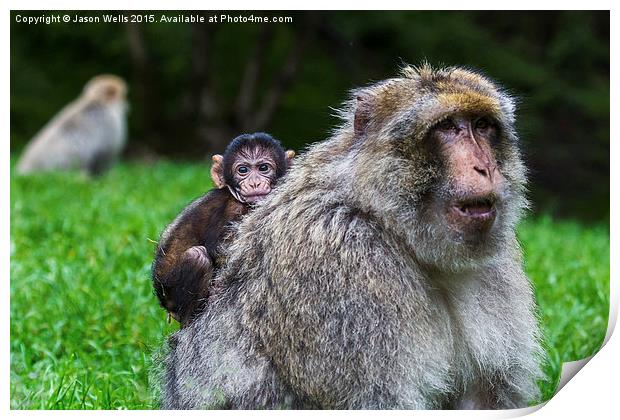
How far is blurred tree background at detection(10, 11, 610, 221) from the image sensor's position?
16.7 feet

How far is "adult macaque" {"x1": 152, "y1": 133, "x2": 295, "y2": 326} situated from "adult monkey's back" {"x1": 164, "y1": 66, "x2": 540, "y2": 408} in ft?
0.41

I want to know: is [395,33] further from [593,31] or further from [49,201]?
[49,201]

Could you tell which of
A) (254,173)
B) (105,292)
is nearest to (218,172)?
(254,173)

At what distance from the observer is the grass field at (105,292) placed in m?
4.24

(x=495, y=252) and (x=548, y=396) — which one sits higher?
(x=495, y=252)

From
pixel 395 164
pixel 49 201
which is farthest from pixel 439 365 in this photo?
pixel 49 201

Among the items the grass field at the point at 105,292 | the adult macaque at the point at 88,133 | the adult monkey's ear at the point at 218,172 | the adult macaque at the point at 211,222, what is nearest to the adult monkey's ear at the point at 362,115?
the adult macaque at the point at 211,222

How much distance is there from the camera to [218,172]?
399 centimetres

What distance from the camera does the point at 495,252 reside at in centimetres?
Result: 329

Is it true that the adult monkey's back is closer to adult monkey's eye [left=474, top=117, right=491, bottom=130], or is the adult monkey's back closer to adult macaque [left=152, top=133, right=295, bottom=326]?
adult monkey's eye [left=474, top=117, right=491, bottom=130]

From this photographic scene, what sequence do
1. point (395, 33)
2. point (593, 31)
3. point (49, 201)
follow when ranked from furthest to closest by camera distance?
point (49, 201) < point (395, 33) < point (593, 31)

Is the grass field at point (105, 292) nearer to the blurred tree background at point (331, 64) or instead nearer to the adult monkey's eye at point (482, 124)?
the blurred tree background at point (331, 64)

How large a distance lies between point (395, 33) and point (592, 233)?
3.48 m

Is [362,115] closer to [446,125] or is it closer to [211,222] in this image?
[446,125]
